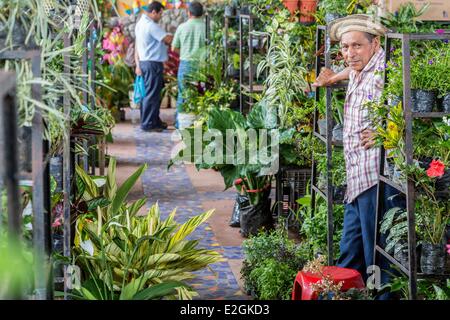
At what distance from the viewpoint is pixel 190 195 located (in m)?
8.68

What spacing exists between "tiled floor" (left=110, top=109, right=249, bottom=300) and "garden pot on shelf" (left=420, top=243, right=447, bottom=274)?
1.50 meters

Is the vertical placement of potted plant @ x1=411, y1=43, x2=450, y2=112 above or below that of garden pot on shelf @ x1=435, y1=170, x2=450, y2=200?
above

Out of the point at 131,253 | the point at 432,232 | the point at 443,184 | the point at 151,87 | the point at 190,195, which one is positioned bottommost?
the point at 190,195

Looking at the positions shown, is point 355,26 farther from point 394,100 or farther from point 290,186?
point 290,186

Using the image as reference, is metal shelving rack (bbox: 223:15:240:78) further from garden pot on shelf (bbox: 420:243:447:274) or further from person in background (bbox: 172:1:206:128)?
garden pot on shelf (bbox: 420:243:447:274)

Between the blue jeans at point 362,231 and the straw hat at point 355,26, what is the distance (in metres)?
0.84

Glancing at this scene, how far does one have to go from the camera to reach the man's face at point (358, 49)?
16.3 feet

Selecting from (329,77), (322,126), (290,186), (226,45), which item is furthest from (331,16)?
(226,45)

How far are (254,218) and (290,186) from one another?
0.37m

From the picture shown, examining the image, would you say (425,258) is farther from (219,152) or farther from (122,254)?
(219,152)

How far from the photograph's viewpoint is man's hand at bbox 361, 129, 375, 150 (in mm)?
4852

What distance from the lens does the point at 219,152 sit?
698cm

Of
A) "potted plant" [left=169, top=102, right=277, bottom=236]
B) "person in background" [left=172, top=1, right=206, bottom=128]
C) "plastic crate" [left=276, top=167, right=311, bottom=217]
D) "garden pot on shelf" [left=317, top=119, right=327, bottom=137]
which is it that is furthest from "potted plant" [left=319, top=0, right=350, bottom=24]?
"person in background" [left=172, top=1, right=206, bottom=128]
